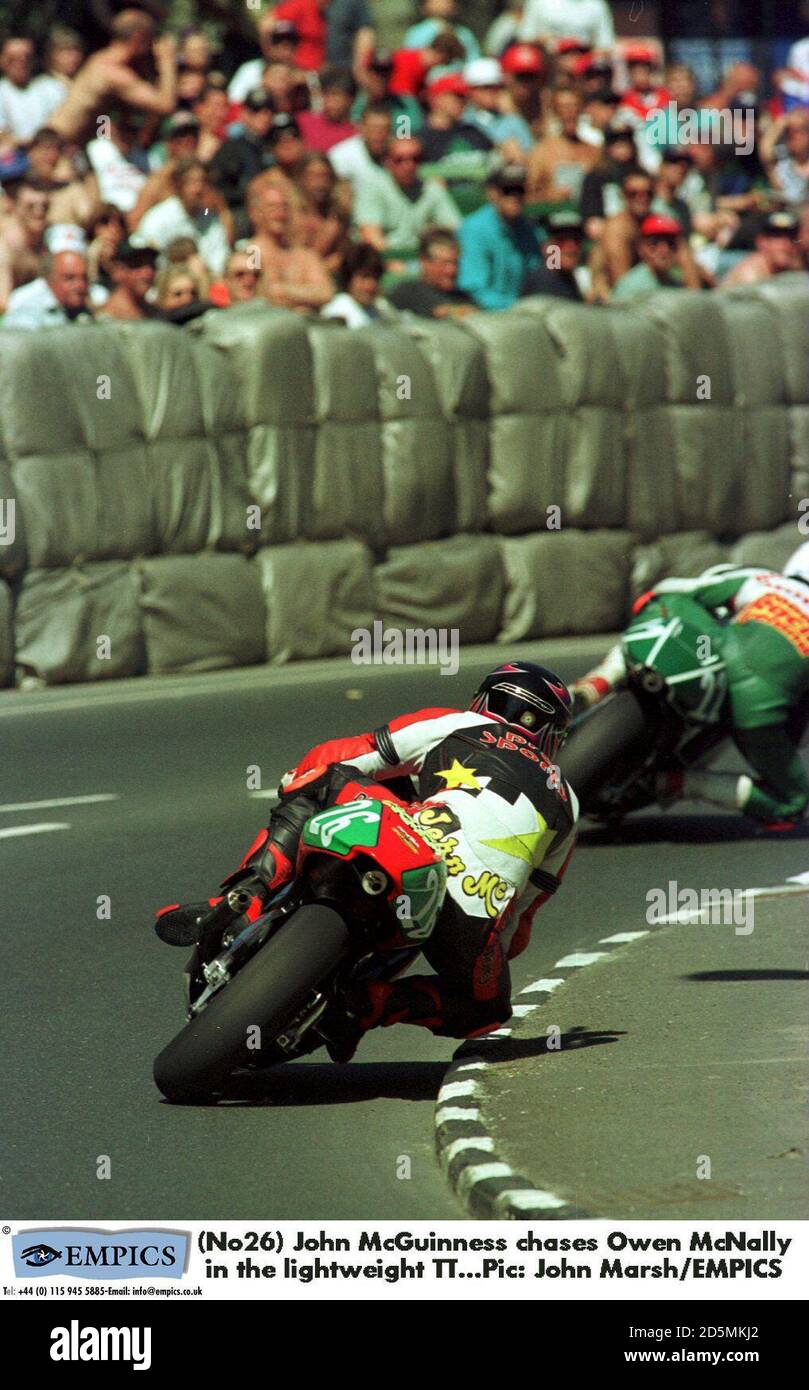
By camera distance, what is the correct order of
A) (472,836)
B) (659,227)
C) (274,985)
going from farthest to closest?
1. (659,227)
2. (472,836)
3. (274,985)

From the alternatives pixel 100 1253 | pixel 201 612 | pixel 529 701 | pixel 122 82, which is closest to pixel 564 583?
pixel 201 612

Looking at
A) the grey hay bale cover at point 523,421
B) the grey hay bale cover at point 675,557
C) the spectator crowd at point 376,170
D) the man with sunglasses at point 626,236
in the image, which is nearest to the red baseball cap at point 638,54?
the spectator crowd at point 376,170

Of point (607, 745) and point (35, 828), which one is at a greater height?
A: point (607, 745)

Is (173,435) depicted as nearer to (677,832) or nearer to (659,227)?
(677,832)

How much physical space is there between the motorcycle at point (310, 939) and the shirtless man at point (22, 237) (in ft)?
31.8

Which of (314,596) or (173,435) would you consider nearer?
(173,435)

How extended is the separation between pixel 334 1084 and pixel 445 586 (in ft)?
31.8

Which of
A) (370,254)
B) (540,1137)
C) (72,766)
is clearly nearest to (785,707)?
(72,766)

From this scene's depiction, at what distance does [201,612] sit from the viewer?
588 inches

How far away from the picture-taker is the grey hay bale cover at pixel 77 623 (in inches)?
560

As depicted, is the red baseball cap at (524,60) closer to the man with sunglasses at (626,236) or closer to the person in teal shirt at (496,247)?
the man with sunglasses at (626,236)

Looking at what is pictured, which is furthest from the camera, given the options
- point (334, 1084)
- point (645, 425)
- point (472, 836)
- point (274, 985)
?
point (645, 425)

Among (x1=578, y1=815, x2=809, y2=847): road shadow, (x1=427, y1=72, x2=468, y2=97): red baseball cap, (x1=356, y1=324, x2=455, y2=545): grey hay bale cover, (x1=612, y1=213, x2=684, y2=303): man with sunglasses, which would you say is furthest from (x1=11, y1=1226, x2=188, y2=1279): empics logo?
(x1=427, y1=72, x2=468, y2=97): red baseball cap

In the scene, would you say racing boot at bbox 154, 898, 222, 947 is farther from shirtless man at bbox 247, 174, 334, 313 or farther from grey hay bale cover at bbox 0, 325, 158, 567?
shirtless man at bbox 247, 174, 334, 313
